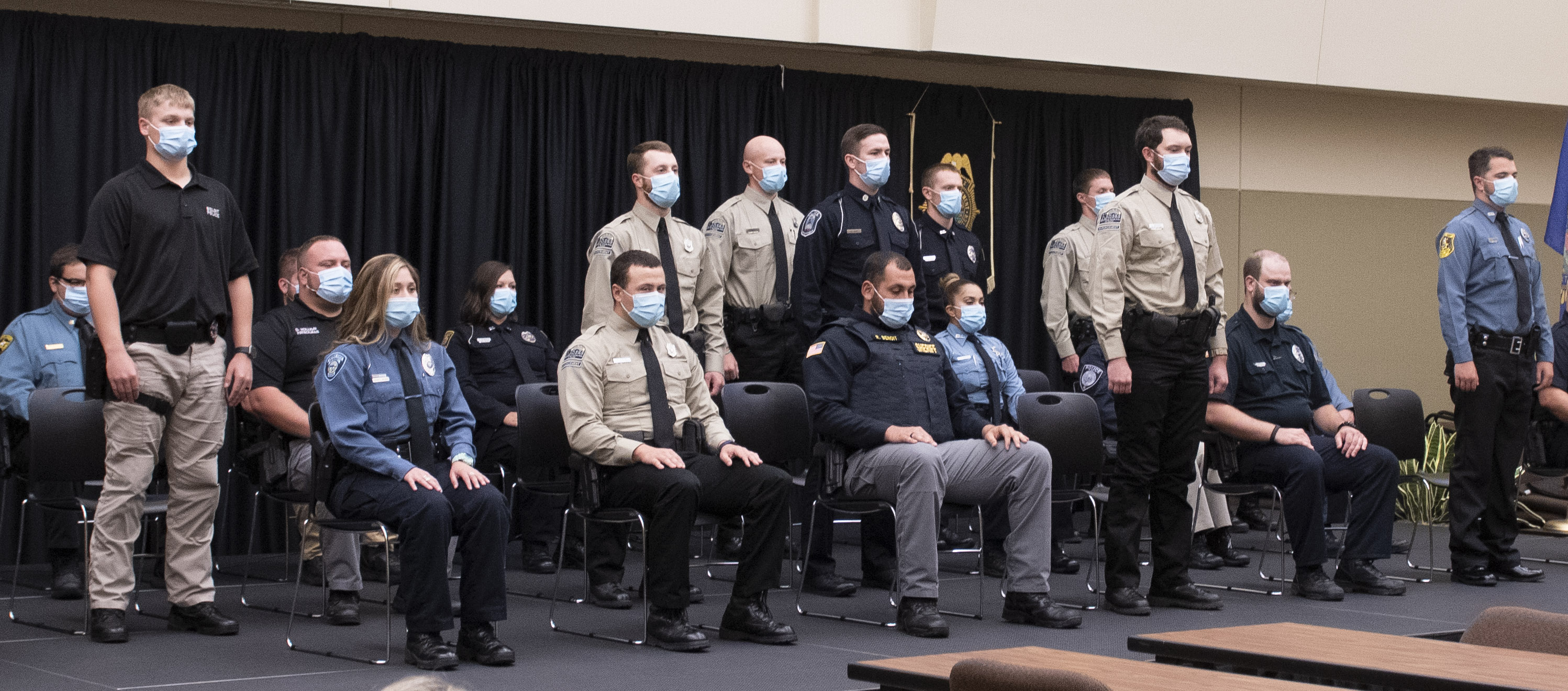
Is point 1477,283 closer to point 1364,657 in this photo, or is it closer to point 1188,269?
point 1188,269

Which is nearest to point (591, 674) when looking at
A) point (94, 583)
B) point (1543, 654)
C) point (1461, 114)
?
point (94, 583)

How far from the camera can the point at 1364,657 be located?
109 inches

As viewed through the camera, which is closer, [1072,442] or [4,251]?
[1072,442]

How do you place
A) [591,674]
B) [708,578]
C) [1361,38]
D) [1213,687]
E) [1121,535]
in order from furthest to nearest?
[1361,38] → [708,578] → [1121,535] → [591,674] → [1213,687]

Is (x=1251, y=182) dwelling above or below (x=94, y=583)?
above

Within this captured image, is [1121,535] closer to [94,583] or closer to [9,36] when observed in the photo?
[94,583]

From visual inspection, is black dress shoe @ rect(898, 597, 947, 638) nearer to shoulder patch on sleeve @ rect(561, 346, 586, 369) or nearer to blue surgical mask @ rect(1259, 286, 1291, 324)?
shoulder patch on sleeve @ rect(561, 346, 586, 369)

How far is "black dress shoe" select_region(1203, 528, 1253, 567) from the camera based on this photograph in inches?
273

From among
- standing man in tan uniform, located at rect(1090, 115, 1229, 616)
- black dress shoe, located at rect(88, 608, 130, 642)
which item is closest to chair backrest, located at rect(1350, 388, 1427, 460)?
standing man in tan uniform, located at rect(1090, 115, 1229, 616)

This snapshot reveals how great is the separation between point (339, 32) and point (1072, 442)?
4010 millimetres

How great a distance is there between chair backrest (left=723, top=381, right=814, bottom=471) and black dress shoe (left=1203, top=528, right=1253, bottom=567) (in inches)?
94.1

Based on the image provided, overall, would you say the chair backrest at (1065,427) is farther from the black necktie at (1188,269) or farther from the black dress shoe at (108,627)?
the black dress shoe at (108,627)

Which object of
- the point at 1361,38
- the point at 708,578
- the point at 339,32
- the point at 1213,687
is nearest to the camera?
the point at 1213,687

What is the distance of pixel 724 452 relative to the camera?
4922mm
